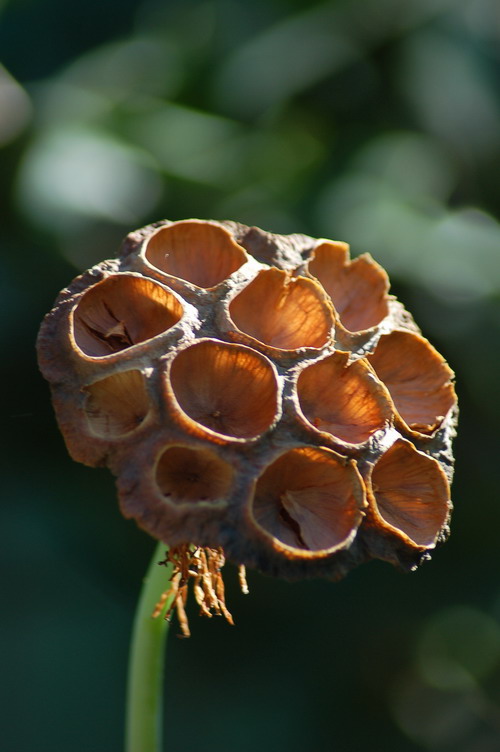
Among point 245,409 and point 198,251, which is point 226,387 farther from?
point 198,251

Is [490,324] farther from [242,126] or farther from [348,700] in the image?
[348,700]

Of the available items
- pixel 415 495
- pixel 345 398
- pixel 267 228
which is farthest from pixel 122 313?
pixel 267 228

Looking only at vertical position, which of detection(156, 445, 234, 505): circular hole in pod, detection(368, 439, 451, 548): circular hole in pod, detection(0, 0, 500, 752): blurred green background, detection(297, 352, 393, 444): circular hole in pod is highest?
detection(297, 352, 393, 444): circular hole in pod

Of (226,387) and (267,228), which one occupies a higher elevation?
(226,387)

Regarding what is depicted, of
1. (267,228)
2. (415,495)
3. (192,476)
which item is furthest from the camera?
(267,228)

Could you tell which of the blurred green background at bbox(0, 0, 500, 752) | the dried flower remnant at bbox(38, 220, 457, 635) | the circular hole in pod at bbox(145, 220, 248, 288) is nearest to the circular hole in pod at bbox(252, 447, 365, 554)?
the dried flower remnant at bbox(38, 220, 457, 635)

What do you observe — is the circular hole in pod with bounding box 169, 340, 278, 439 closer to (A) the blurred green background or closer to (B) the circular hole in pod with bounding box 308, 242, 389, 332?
(B) the circular hole in pod with bounding box 308, 242, 389, 332

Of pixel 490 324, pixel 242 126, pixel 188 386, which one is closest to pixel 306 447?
pixel 188 386

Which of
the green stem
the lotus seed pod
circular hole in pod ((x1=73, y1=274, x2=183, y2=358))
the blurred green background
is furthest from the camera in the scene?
the blurred green background

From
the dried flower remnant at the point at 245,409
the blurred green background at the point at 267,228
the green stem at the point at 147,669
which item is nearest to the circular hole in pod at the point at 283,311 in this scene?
the dried flower remnant at the point at 245,409
